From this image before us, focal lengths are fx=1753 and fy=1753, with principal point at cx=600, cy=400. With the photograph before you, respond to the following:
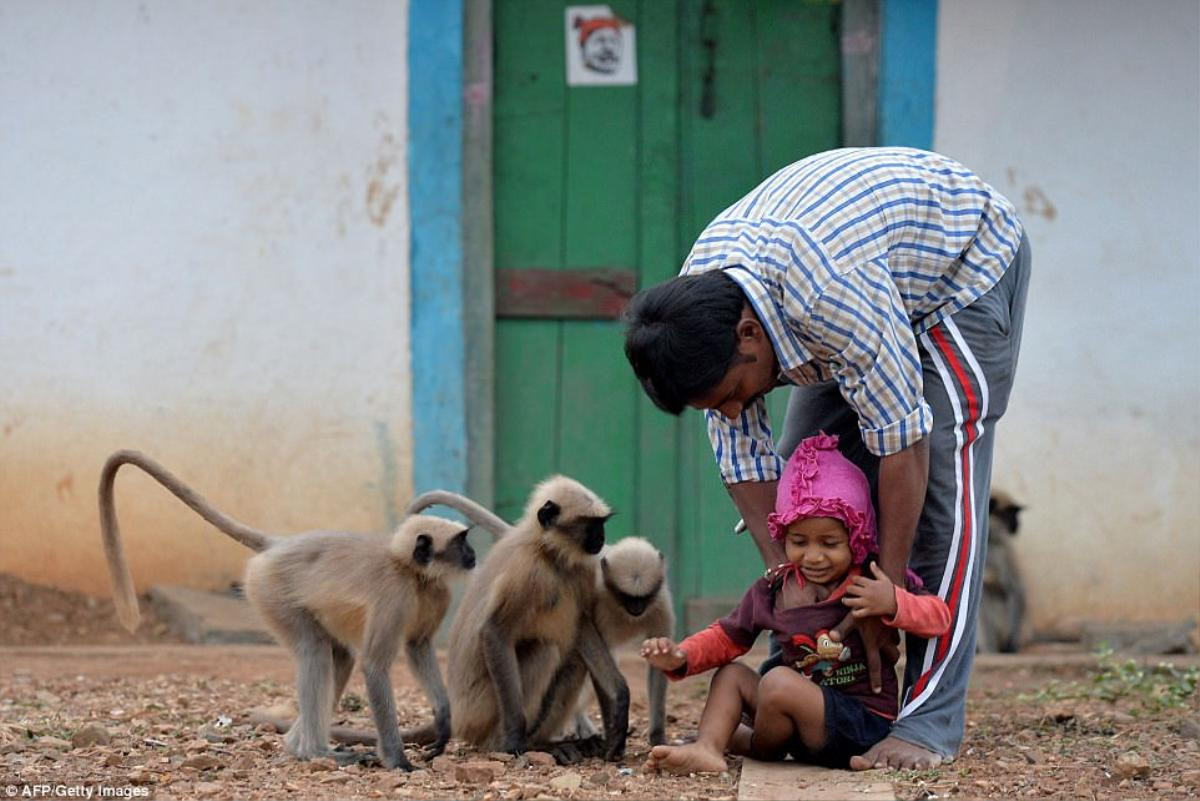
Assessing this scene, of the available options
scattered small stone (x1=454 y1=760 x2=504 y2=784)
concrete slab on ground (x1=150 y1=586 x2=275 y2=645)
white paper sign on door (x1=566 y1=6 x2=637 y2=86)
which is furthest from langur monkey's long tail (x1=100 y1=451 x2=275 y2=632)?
white paper sign on door (x1=566 y1=6 x2=637 y2=86)

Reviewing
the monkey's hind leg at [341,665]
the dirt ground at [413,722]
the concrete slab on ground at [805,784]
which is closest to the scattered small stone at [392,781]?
the dirt ground at [413,722]

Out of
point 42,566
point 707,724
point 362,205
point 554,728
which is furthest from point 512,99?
point 707,724

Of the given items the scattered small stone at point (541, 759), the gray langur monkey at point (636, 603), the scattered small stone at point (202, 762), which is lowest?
the scattered small stone at point (541, 759)

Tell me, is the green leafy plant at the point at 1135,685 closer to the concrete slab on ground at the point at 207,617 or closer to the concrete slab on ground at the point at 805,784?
the concrete slab on ground at the point at 805,784

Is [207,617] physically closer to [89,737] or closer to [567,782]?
[89,737]

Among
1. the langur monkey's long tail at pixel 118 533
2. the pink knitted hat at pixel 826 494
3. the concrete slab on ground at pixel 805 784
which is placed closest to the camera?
the concrete slab on ground at pixel 805 784

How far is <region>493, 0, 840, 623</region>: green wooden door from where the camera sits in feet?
23.5

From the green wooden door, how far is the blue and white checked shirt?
10.3 ft

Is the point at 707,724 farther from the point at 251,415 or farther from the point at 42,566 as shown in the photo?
the point at 42,566

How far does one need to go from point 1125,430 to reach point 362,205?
325cm

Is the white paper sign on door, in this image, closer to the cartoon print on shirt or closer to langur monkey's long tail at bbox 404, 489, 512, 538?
langur monkey's long tail at bbox 404, 489, 512, 538

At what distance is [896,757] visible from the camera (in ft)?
13.0

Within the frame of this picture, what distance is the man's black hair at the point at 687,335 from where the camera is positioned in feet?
11.9

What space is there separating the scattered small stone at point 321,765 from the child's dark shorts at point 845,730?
1.11 metres
